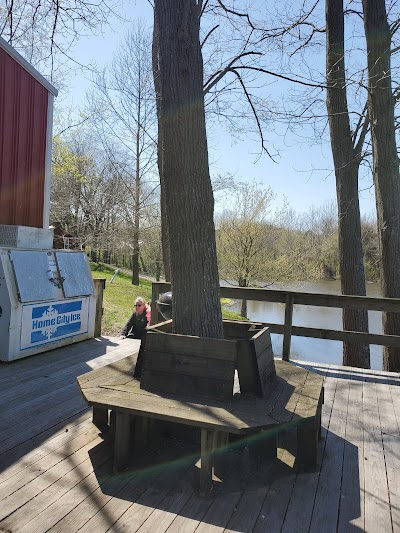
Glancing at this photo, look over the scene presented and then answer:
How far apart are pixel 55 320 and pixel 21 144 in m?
2.69

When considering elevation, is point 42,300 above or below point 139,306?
above

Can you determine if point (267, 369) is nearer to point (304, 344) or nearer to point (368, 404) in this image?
point (368, 404)

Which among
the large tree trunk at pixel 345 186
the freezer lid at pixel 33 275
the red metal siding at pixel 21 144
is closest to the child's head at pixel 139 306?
the freezer lid at pixel 33 275

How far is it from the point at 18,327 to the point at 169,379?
9.30 feet

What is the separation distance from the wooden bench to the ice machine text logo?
2397 mm

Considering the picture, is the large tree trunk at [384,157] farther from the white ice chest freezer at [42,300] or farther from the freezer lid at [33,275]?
the freezer lid at [33,275]

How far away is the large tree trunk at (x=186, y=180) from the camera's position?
300 cm

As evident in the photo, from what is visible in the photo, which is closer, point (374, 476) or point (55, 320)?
point (374, 476)

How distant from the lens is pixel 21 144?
6.20 metres

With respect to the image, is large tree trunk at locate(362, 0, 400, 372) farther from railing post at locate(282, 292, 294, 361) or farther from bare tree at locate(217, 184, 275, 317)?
bare tree at locate(217, 184, 275, 317)

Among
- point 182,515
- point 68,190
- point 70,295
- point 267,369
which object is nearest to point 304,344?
point 70,295

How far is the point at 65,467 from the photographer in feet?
8.54

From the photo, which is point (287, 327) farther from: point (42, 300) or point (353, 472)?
point (42, 300)

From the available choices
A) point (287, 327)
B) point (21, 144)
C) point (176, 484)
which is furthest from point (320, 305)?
point (21, 144)
